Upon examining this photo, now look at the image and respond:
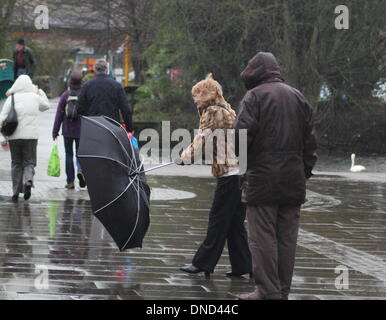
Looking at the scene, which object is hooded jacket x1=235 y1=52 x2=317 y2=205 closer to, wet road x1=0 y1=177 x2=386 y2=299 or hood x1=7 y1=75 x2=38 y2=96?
wet road x1=0 y1=177 x2=386 y2=299

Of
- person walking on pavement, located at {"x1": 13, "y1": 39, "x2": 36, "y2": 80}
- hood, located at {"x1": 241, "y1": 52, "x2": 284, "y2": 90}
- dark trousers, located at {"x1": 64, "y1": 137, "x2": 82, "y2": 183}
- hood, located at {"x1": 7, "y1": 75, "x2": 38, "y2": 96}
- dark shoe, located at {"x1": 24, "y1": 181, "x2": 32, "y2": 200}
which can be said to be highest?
person walking on pavement, located at {"x1": 13, "y1": 39, "x2": 36, "y2": 80}

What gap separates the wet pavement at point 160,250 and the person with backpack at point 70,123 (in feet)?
0.85

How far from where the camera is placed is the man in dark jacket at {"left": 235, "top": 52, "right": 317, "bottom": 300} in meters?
7.17

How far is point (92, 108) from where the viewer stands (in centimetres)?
1279

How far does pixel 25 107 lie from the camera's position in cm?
1306

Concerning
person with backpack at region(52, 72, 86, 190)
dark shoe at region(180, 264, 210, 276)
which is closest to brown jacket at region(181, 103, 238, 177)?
dark shoe at region(180, 264, 210, 276)

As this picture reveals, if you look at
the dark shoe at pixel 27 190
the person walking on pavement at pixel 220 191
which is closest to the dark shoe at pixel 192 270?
the person walking on pavement at pixel 220 191

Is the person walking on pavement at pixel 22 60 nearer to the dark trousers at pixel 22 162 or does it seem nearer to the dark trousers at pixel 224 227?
the dark trousers at pixel 22 162

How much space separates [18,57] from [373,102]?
9792 millimetres

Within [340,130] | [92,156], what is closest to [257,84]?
[92,156]

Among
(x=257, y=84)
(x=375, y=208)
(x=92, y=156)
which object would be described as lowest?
(x=375, y=208)

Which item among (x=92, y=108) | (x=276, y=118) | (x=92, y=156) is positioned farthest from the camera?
(x=92, y=108)

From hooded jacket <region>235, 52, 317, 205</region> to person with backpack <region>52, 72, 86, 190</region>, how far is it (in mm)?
7204
